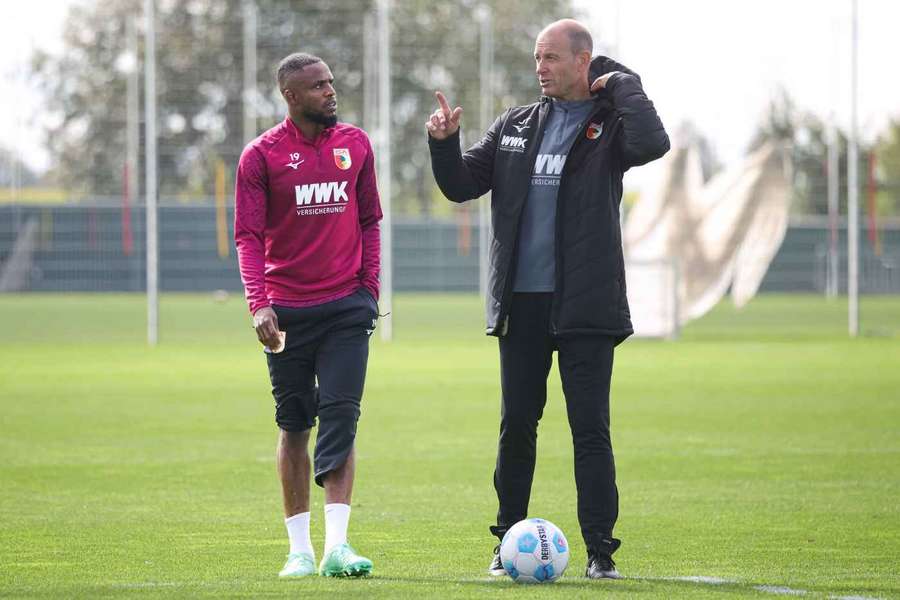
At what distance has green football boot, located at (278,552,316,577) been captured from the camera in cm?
668

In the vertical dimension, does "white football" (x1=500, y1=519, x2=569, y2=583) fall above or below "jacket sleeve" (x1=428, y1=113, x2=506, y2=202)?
below

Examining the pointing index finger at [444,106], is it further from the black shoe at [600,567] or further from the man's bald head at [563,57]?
the black shoe at [600,567]

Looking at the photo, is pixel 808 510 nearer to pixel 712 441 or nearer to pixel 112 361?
pixel 712 441

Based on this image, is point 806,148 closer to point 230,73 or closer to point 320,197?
point 230,73

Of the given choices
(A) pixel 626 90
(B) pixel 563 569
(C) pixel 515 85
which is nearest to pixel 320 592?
(B) pixel 563 569

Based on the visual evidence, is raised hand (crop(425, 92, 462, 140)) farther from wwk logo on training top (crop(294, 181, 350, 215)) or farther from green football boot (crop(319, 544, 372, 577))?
green football boot (crop(319, 544, 372, 577))

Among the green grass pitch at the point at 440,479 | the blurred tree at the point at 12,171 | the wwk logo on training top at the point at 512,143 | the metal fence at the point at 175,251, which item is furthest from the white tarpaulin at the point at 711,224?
the wwk logo on training top at the point at 512,143

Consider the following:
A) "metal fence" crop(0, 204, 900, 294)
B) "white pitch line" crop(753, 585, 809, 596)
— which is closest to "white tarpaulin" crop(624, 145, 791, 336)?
"metal fence" crop(0, 204, 900, 294)

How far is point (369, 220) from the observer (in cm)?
702

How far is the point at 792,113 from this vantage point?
43844 mm

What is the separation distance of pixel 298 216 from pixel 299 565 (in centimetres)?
140

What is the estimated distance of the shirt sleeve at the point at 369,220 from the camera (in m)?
6.96

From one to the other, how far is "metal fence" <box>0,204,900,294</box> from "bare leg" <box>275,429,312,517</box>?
111ft

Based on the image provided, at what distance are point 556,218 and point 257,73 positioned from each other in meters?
36.5
